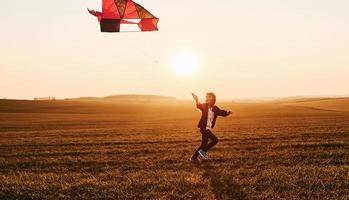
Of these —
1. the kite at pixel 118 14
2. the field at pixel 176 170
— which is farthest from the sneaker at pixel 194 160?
the kite at pixel 118 14

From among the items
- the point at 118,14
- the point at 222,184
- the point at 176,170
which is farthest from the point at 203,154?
the point at 118,14

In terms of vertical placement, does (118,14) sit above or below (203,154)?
above

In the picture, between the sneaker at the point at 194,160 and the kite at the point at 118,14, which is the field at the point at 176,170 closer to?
the sneaker at the point at 194,160

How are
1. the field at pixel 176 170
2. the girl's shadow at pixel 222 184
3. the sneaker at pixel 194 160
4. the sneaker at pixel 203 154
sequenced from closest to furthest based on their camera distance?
the girl's shadow at pixel 222 184 < the field at pixel 176 170 < the sneaker at pixel 194 160 < the sneaker at pixel 203 154

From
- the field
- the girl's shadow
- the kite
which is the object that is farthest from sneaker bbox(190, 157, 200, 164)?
the kite

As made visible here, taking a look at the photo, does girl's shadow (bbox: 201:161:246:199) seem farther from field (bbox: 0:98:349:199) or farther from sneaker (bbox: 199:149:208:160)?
sneaker (bbox: 199:149:208:160)

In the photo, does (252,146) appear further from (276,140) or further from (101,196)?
(101,196)

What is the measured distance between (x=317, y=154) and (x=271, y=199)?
726 cm

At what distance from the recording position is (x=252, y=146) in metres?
18.9

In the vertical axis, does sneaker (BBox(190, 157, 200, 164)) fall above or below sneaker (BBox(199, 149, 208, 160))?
below

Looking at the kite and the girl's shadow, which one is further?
the kite

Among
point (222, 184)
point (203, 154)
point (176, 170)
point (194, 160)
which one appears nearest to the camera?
point (222, 184)

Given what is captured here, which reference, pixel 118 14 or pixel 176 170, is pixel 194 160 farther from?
pixel 118 14

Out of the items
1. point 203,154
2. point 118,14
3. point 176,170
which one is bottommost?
point 176,170
